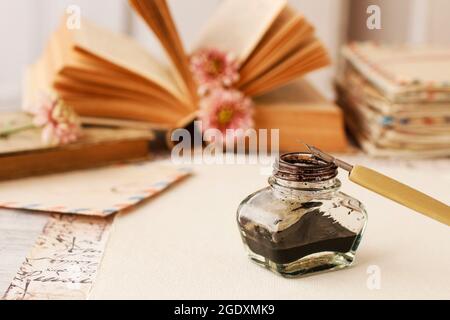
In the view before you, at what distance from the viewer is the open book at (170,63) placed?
1.33 m

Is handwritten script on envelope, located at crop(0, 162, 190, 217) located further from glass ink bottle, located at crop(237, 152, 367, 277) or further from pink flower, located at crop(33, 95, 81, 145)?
glass ink bottle, located at crop(237, 152, 367, 277)

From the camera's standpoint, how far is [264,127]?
1.43 metres

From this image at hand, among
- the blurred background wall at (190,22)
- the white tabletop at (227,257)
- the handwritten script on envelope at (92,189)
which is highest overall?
the blurred background wall at (190,22)

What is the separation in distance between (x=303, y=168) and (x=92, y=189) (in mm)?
458

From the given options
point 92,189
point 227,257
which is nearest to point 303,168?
point 227,257

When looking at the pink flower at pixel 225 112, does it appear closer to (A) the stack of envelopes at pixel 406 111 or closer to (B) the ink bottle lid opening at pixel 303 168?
(A) the stack of envelopes at pixel 406 111

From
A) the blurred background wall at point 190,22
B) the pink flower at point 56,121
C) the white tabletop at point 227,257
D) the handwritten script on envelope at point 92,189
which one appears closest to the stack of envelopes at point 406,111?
the white tabletop at point 227,257

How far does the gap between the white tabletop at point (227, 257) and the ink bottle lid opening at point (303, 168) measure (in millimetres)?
111

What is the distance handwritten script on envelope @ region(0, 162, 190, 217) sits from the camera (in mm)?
1043
